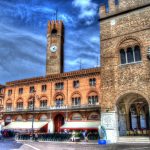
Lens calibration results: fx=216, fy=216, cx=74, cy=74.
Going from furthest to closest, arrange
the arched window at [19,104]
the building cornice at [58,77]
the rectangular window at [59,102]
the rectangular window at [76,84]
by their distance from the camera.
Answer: the arched window at [19,104], the rectangular window at [59,102], the rectangular window at [76,84], the building cornice at [58,77]

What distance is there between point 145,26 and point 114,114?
340 inches

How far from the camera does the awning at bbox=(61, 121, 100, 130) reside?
1170 inches

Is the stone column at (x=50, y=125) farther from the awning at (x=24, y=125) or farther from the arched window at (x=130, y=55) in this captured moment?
the arched window at (x=130, y=55)

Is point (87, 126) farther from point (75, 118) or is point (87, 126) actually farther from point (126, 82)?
point (126, 82)

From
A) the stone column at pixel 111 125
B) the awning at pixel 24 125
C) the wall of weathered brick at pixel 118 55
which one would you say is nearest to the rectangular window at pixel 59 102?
the awning at pixel 24 125

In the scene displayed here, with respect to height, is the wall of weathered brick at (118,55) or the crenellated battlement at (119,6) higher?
the crenellated battlement at (119,6)

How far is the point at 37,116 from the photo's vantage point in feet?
120

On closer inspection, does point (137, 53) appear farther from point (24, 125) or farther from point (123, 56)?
point (24, 125)

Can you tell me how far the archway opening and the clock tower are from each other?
66.2ft

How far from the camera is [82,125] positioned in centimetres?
3075

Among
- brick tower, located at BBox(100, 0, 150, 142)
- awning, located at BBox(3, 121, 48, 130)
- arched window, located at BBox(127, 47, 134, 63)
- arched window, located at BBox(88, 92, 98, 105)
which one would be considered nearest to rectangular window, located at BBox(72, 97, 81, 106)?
arched window, located at BBox(88, 92, 98, 105)

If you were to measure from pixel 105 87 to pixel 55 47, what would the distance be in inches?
1060

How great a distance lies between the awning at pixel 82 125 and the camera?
97.5 feet

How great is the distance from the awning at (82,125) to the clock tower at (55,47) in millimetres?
14368
